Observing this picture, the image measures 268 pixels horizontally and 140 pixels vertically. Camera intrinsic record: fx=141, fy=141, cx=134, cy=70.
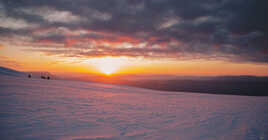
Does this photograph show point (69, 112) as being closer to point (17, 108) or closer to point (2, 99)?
point (17, 108)

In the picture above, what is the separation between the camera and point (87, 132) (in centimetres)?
424

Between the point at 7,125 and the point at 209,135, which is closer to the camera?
the point at 7,125

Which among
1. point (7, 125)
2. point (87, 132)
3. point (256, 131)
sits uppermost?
point (7, 125)

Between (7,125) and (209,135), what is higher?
(7,125)

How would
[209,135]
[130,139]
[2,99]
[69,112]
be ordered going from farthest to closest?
[2,99] < [69,112] < [209,135] < [130,139]

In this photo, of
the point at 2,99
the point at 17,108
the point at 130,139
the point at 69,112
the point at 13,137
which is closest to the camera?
the point at 13,137

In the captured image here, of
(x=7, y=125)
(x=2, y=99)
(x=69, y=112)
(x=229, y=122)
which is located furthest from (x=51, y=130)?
(x=229, y=122)

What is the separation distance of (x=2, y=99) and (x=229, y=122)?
10069 mm

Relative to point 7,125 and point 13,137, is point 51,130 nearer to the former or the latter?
point 13,137

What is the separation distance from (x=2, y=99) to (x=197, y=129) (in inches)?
327

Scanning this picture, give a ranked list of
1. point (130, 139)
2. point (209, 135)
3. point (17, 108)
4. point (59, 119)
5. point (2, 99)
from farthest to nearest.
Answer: point (2, 99) < point (17, 108) < point (59, 119) < point (209, 135) < point (130, 139)

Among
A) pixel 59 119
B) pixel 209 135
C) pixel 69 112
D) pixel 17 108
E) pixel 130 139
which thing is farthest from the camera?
pixel 69 112

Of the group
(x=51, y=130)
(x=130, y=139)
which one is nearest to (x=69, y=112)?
(x=51, y=130)

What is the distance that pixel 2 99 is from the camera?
628 centimetres
